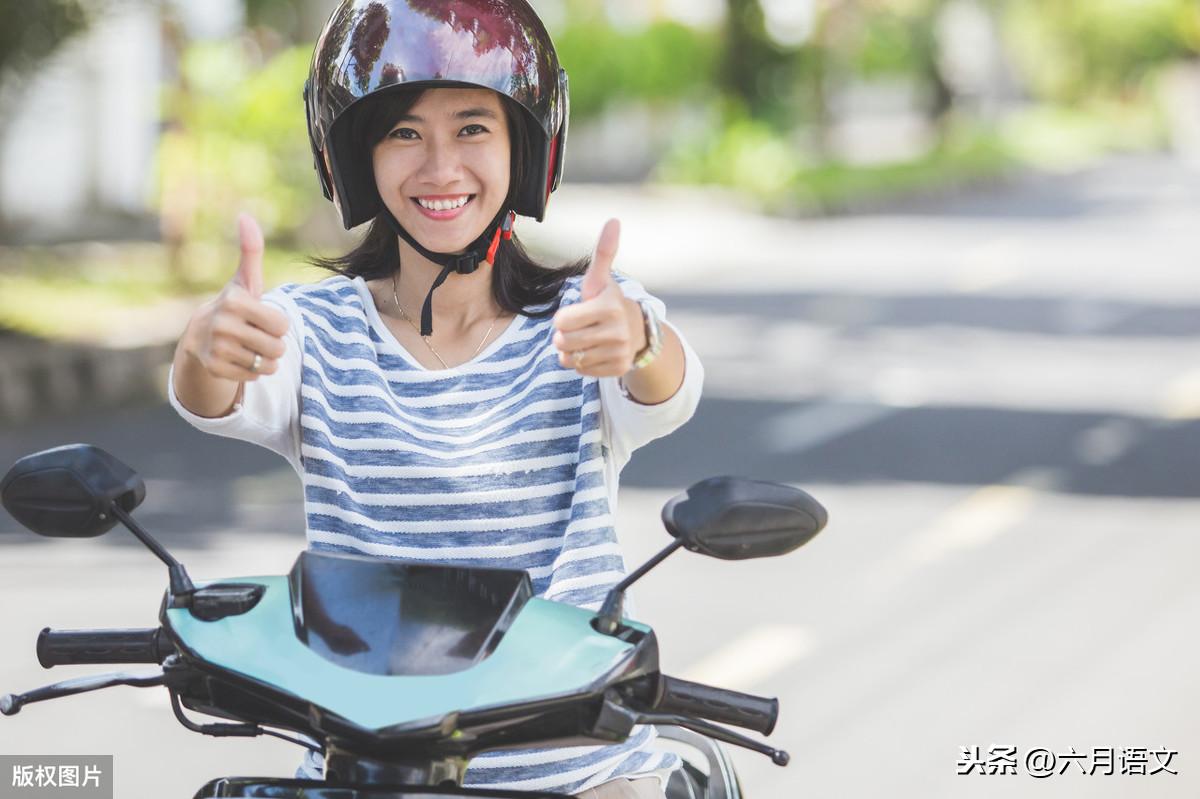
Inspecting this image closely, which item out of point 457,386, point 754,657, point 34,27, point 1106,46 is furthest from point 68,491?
point 1106,46

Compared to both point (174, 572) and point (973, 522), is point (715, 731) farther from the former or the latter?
point (973, 522)

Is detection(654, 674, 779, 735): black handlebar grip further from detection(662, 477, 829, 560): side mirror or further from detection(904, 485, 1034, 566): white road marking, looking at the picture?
detection(904, 485, 1034, 566): white road marking

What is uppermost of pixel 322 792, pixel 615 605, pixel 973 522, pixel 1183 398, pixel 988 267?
pixel 988 267

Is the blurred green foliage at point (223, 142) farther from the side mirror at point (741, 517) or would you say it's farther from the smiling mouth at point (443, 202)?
the side mirror at point (741, 517)

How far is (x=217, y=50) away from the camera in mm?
15125

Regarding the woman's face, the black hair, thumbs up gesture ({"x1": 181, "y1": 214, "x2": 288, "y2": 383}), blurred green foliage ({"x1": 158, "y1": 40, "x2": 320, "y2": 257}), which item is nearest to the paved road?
the black hair

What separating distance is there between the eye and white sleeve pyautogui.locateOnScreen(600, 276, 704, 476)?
321 mm

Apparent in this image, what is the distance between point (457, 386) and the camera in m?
2.35

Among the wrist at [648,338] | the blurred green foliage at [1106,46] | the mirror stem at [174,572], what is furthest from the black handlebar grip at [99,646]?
the blurred green foliage at [1106,46]

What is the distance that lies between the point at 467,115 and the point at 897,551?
208 inches

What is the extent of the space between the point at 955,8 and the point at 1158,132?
45.6 ft

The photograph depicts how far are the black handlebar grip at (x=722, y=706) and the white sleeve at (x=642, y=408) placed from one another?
388 mm

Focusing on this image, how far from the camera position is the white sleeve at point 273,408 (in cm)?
227

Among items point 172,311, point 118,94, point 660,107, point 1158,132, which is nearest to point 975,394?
point 172,311
